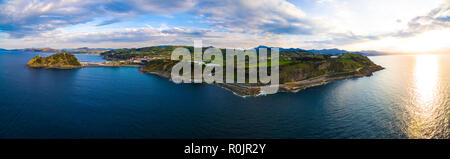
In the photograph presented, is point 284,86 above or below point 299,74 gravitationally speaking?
below

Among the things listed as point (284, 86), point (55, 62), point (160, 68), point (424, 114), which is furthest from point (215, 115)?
point (55, 62)

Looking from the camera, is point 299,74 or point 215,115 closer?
point 215,115

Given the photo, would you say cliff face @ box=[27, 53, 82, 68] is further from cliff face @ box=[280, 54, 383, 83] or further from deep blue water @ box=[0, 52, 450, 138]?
cliff face @ box=[280, 54, 383, 83]

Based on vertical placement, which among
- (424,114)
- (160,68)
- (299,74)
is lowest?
(424,114)

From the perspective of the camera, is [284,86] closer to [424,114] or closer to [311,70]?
[311,70]

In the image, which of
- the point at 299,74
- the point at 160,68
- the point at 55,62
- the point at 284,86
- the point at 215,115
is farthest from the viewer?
the point at 55,62

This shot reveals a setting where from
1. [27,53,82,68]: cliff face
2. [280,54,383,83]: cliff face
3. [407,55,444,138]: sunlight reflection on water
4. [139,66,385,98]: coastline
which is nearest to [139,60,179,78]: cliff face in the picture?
[139,66,385,98]: coastline

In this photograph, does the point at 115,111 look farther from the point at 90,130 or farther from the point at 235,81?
the point at 235,81

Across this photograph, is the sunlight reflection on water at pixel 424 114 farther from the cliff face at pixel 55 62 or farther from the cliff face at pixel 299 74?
the cliff face at pixel 55 62

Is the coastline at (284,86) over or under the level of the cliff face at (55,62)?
under

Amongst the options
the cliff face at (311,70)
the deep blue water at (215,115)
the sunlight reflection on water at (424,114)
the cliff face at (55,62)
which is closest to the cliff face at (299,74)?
the cliff face at (311,70)

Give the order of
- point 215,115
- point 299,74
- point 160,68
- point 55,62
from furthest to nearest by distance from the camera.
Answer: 1. point 55,62
2. point 160,68
3. point 299,74
4. point 215,115
